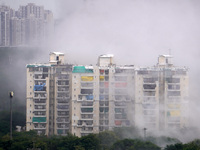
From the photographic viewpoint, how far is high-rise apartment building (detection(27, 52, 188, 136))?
735 inches

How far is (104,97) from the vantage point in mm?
19047

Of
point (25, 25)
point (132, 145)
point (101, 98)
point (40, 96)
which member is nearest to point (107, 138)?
point (132, 145)

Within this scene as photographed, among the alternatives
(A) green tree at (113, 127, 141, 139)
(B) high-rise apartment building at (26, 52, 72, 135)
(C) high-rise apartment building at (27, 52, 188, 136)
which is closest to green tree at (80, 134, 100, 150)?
(A) green tree at (113, 127, 141, 139)

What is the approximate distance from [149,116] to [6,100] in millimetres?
8013

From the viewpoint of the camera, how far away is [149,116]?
1859 cm

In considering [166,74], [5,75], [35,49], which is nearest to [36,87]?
[166,74]

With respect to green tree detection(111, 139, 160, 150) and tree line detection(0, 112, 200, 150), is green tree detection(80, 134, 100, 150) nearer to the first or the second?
tree line detection(0, 112, 200, 150)

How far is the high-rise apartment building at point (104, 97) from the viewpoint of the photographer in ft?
61.3

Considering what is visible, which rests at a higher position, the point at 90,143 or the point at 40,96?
the point at 40,96

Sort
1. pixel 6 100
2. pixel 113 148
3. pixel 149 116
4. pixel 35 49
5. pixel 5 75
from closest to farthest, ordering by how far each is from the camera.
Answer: pixel 113 148
pixel 149 116
pixel 6 100
pixel 5 75
pixel 35 49

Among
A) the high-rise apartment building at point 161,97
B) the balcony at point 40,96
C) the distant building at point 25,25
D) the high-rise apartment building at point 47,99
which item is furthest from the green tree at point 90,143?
the distant building at point 25,25

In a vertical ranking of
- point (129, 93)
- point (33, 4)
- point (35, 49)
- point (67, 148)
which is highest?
point (33, 4)

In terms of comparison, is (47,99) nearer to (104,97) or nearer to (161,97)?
(104,97)

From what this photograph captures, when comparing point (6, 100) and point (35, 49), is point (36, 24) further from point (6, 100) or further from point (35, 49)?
point (6, 100)
